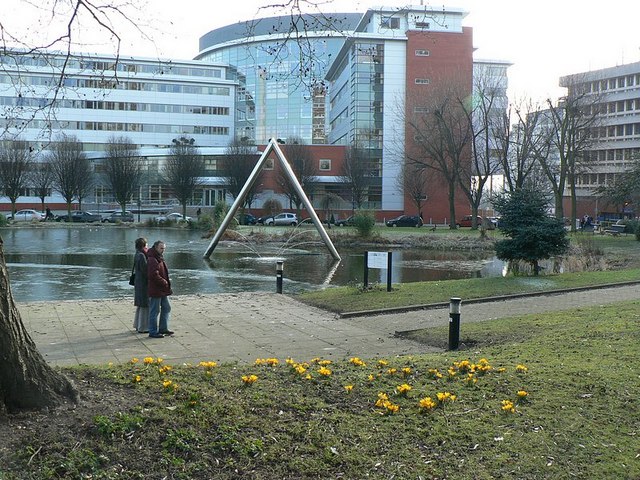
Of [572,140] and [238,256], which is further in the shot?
[572,140]

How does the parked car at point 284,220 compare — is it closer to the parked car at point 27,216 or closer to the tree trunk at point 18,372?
the parked car at point 27,216

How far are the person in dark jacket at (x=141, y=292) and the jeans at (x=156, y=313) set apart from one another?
371mm

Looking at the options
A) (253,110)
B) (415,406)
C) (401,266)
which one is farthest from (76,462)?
(253,110)

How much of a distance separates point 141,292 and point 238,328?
1.83 metres

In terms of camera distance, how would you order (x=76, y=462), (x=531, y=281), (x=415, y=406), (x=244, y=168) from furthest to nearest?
1. (x=244, y=168)
2. (x=531, y=281)
3. (x=415, y=406)
4. (x=76, y=462)

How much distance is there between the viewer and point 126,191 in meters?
78.6

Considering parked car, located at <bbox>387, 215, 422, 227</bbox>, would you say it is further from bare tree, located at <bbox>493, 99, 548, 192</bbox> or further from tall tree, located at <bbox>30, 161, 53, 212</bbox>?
tall tree, located at <bbox>30, 161, 53, 212</bbox>

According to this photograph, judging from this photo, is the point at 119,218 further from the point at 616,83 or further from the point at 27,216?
the point at 616,83

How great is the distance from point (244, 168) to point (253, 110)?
32343 mm

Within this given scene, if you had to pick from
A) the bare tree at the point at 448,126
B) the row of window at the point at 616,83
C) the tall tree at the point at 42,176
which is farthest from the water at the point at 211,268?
the row of window at the point at 616,83

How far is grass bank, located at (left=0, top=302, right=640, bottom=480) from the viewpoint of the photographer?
4684 mm

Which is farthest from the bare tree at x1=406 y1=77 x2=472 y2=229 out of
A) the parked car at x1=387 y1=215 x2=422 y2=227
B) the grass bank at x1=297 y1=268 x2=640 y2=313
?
the grass bank at x1=297 y1=268 x2=640 y2=313

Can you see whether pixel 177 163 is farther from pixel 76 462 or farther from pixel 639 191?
pixel 76 462

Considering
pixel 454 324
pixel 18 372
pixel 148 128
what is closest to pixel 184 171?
pixel 148 128
